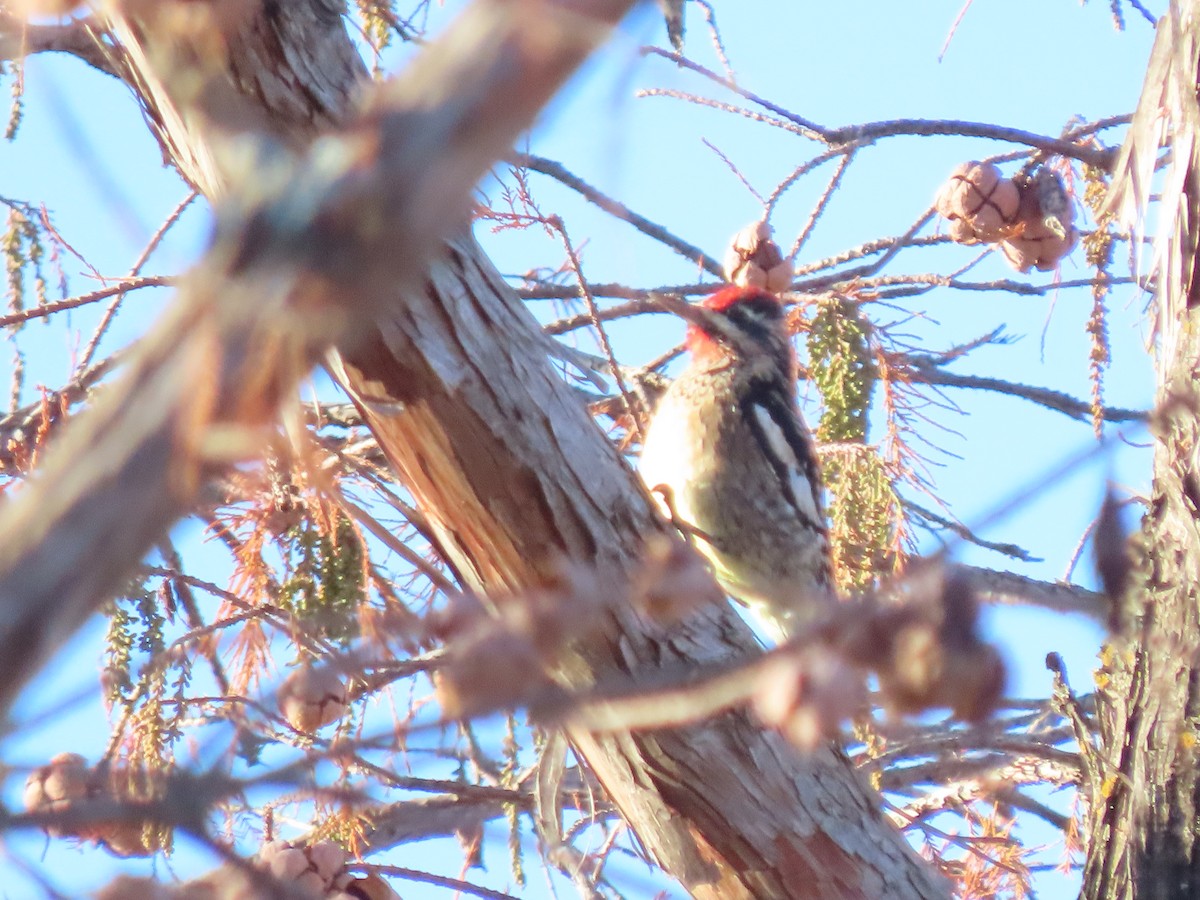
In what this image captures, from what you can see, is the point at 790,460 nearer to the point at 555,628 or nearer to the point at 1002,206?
the point at 1002,206

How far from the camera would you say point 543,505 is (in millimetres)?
2613

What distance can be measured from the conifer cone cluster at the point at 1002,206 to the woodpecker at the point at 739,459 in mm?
703

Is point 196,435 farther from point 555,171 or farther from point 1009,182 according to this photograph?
point 1009,182

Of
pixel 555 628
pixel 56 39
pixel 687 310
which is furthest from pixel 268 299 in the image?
pixel 687 310

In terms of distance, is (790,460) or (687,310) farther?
(790,460)

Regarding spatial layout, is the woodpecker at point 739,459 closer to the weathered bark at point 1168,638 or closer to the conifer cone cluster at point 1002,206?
the conifer cone cluster at point 1002,206

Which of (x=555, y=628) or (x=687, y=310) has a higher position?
(x=687, y=310)

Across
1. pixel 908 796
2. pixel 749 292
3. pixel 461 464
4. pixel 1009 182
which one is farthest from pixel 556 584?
pixel 908 796

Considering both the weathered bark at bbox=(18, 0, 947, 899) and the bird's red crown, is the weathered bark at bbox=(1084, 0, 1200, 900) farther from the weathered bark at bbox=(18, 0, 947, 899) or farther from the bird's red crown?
the bird's red crown

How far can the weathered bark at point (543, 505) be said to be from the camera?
2.43 m

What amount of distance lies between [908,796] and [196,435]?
4.29 meters

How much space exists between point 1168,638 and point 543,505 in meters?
1.27

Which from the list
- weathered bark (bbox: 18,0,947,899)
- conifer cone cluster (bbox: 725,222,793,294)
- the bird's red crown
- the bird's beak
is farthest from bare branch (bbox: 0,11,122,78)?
the bird's red crown

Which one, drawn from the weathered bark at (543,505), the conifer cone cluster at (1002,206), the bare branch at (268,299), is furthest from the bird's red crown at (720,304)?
the bare branch at (268,299)
